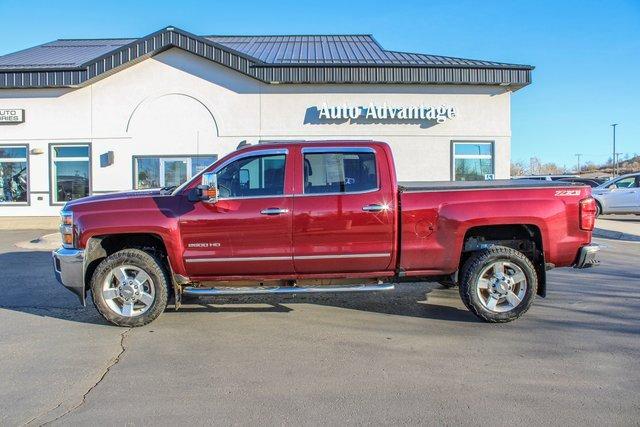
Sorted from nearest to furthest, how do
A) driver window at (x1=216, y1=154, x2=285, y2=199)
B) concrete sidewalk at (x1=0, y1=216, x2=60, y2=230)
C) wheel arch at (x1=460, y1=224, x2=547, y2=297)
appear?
1. driver window at (x1=216, y1=154, x2=285, y2=199)
2. wheel arch at (x1=460, y1=224, x2=547, y2=297)
3. concrete sidewalk at (x1=0, y1=216, x2=60, y2=230)

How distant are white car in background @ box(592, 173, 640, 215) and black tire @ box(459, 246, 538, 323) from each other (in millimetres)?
14988

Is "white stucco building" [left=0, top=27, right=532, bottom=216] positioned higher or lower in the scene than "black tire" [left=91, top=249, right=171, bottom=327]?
higher

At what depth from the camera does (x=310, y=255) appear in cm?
572

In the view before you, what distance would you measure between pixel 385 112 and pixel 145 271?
1252 cm

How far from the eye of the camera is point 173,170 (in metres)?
17.2

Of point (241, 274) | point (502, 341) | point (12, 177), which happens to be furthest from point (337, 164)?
point (12, 177)

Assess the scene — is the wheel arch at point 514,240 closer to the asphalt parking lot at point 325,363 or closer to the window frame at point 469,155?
the asphalt parking lot at point 325,363

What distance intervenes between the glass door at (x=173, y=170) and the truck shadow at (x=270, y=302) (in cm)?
918

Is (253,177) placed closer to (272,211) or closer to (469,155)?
(272,211)

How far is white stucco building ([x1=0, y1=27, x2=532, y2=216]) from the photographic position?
1691 centimetres

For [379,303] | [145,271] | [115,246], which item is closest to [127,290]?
[145,271]

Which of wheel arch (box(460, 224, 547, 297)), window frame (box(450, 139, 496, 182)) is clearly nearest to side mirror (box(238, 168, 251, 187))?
wheel arch (box(460, 224, 547, 297))

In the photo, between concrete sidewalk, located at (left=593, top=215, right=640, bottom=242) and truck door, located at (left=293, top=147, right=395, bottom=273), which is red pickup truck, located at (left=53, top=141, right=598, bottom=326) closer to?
truck door, located at (left=293, top=147, right=395, bottom=273)

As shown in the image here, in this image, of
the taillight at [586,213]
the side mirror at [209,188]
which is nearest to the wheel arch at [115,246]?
the side mirror at [209,188]
